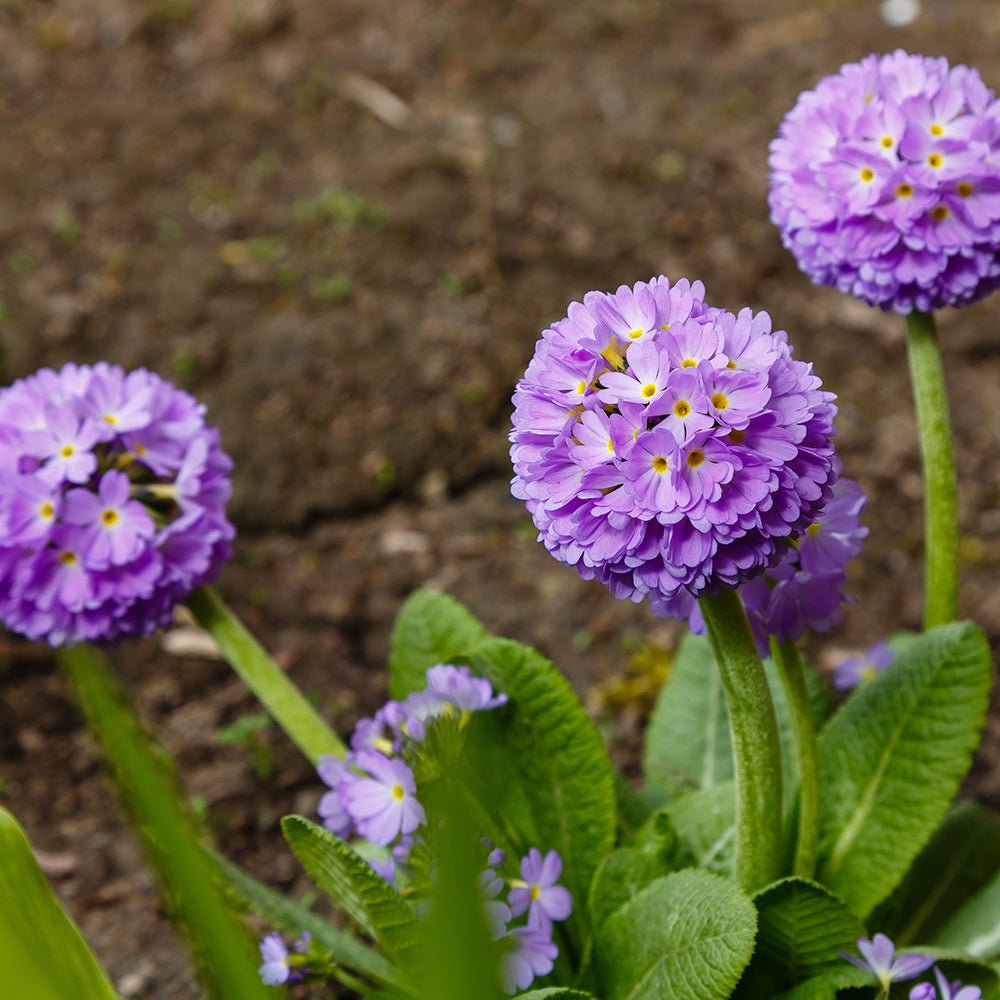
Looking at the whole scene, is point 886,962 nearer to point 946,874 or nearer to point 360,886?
point 946,874

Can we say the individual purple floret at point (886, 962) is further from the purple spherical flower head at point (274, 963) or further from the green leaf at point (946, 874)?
the purple spherical flower head at point (274, 963)

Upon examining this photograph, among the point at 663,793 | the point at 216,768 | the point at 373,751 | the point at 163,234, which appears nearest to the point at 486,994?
the point at 373,751

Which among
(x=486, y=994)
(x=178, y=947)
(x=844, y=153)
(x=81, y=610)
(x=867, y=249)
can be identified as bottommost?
(x=178, y=947)

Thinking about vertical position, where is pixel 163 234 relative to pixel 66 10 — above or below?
below

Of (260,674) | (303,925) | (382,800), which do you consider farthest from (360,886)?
(260,674)

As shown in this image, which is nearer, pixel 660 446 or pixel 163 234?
pixel 660 446

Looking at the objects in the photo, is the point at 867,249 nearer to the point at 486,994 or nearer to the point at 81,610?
the point at 81,610
